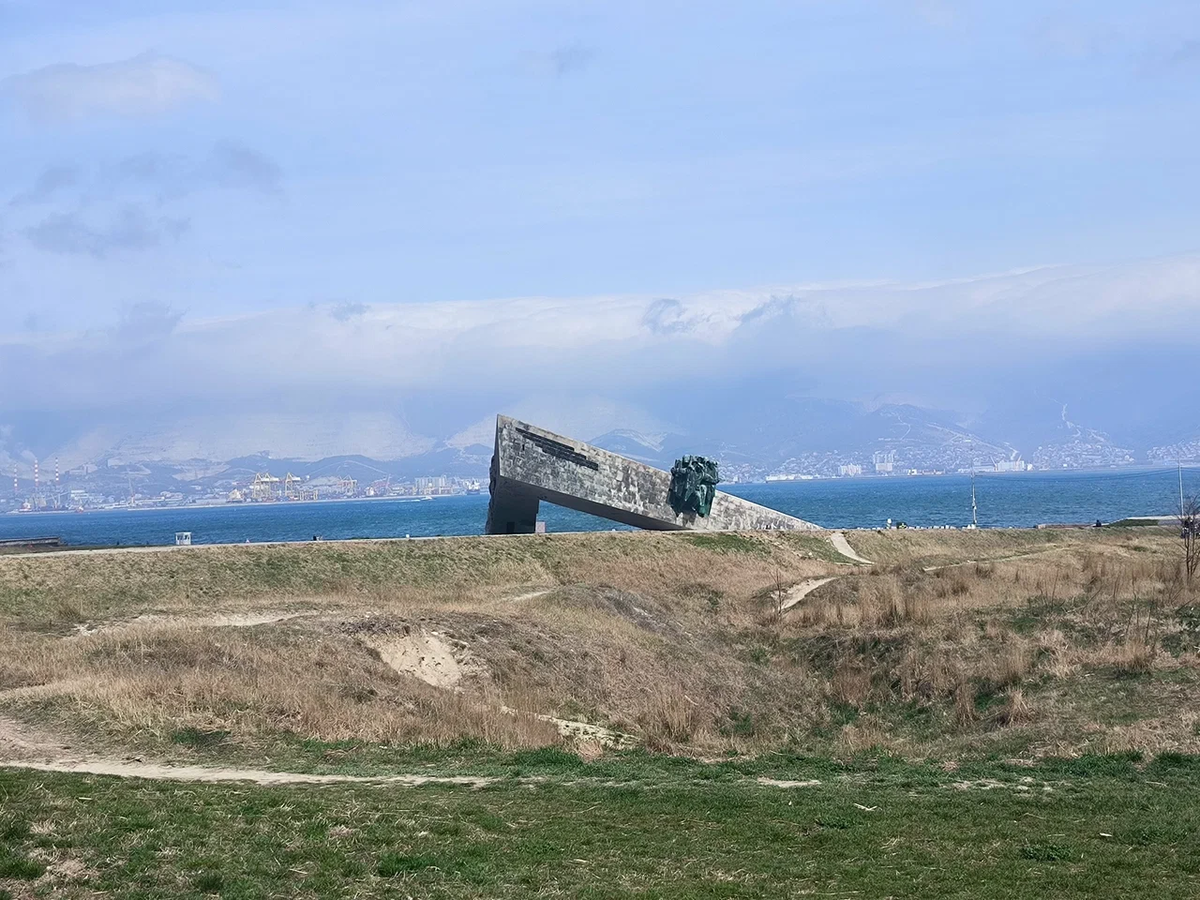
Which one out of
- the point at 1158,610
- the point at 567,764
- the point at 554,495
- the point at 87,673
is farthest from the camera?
the point at 554,495

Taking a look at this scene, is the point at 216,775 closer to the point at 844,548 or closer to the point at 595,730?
the point at 595,730

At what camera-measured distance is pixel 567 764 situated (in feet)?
47.8

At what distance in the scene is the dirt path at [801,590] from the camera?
106ft

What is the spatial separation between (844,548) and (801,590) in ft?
36.7

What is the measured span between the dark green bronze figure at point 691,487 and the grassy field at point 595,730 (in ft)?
29.9

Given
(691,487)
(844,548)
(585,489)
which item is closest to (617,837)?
(585,489)

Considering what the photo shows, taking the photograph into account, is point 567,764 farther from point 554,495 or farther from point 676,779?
point 554,495

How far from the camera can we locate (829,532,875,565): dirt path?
4472 cm

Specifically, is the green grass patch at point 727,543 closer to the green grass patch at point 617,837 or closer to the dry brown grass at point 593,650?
the dry brown grass at point 593,650

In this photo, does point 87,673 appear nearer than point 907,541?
Yes

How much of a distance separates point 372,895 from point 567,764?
5.98m

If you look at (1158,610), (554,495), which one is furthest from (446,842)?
(554,495)

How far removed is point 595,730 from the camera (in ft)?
59.2

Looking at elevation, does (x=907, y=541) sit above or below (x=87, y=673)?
above
